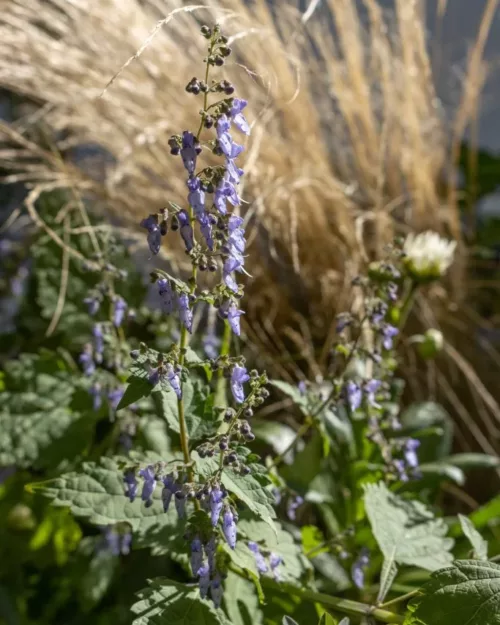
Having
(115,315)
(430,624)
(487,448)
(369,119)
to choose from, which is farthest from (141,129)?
(430,624)

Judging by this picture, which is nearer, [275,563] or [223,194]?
Result: [223,194]

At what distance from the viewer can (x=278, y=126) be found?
1501 millimetres

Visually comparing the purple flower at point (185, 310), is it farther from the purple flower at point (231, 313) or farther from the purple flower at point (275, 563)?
the purple flower at point (275, 563)

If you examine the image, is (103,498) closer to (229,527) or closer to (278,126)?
(229,527)

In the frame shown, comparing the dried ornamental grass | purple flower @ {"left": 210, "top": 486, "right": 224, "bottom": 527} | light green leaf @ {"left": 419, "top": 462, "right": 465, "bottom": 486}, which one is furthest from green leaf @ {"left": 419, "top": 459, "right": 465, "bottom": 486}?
purple flower @ {"left": 210, "top": 486, "right": 224, "bottom": 527}

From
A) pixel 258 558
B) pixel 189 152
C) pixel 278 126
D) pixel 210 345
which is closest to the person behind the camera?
pixel 189 152

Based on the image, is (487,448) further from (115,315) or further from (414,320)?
(115,315)

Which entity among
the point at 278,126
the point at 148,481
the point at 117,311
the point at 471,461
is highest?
the point at 278,126

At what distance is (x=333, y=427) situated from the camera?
0.99 metres

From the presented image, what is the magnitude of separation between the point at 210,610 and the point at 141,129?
873 mm

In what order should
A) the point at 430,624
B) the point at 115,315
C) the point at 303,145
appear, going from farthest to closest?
the point at 303,145 → the point at 115,315 → the point at 430,624

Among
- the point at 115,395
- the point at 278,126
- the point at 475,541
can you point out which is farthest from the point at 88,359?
the point at 278,126

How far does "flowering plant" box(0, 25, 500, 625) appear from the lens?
0.58m

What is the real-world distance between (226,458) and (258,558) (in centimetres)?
14
